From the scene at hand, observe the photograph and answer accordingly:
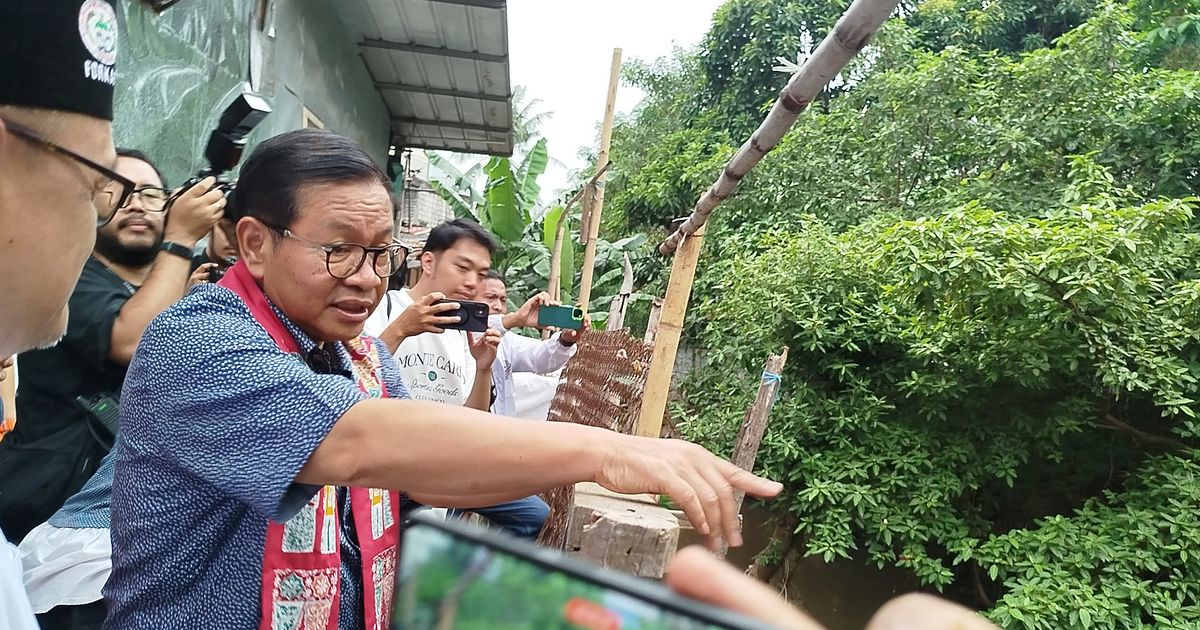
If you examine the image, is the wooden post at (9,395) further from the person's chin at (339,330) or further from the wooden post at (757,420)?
the wooden post at (757,420)

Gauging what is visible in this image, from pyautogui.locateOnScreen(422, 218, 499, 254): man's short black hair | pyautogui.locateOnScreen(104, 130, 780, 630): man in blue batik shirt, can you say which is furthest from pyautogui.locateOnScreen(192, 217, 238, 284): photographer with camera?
pyautogui.locateOnScreen(422, 218, 499, 254): man's short black hair

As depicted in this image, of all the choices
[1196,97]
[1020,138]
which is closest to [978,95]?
[1020,138]

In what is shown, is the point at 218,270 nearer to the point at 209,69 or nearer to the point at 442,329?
the point at 442,329

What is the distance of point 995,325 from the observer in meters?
5.06

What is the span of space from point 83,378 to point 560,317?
6.28 ft

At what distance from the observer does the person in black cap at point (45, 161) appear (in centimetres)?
82

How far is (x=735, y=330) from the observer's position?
7086 mm

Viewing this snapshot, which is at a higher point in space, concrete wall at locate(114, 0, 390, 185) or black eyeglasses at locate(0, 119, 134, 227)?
concrete wall at locate(114, 0, 390, 185)

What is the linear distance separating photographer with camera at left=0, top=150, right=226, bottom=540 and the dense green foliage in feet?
14.2

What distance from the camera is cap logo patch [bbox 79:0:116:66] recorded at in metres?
0.89

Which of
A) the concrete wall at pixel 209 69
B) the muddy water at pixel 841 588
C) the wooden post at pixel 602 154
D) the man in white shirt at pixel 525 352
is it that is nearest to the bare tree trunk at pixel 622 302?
the wooden post at pixel 602 154

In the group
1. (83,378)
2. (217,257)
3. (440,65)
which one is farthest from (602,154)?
(83,378)

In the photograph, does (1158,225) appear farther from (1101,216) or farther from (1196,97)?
(1196,97)

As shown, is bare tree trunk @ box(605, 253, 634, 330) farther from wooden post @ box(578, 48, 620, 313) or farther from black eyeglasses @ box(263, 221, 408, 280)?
black eyeglasses @ box(263, 221, 408, 280)
